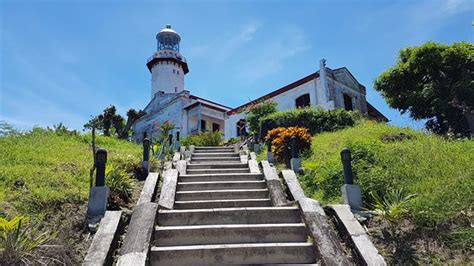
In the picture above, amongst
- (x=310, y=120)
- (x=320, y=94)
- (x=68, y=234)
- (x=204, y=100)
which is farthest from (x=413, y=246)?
(x=204, y=100)

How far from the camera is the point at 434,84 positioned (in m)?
16.3

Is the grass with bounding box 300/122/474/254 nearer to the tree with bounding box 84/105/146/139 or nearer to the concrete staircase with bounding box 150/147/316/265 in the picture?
the concrete staircase with bounding box 150/147/316/265

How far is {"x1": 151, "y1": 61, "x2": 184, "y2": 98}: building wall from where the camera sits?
121 ft

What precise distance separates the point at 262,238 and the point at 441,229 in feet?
7.26

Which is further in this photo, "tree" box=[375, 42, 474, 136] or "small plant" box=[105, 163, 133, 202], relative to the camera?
"tree" box=[375, 42, 474, 136]

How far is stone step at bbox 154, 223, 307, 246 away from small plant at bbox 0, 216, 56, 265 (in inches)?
53.9

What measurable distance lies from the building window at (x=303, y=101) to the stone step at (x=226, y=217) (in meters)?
Result: 18.0

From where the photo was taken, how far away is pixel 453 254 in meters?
4.10

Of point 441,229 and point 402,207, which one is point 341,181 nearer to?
point 402,207

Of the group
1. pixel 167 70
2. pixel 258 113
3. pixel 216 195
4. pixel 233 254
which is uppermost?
pixel 167 70

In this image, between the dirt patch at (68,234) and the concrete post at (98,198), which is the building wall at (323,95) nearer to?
the concrete post at (98,198)

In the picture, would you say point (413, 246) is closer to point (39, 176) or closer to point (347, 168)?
point (347, 168)

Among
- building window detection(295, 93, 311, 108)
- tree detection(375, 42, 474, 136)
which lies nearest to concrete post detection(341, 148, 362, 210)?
tree detection(375, 42, 474, 136)

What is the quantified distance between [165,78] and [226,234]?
33.8 meters
